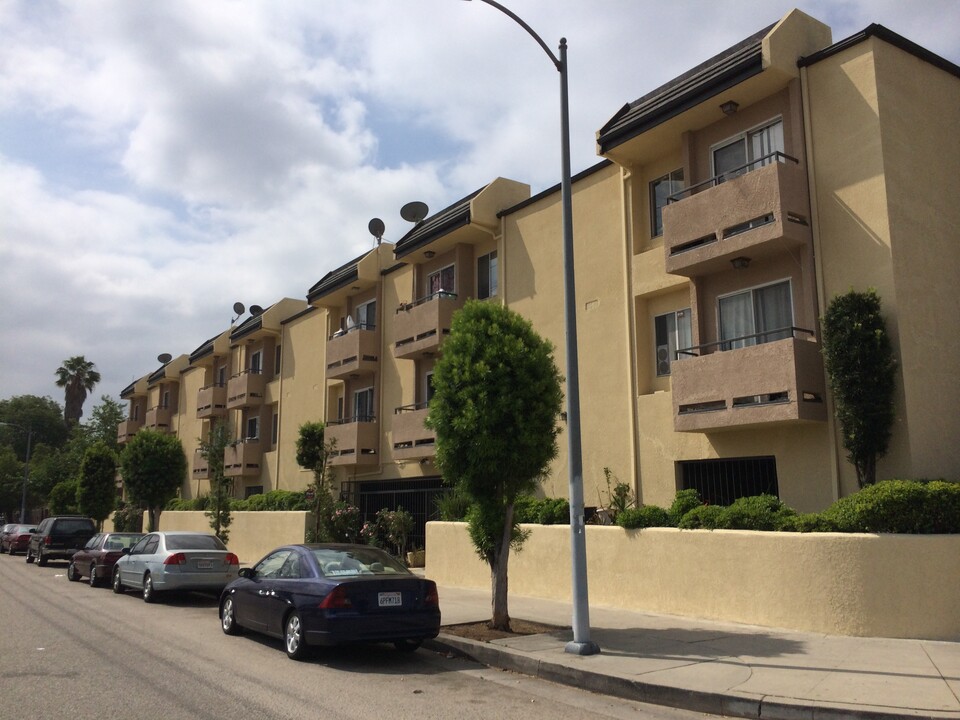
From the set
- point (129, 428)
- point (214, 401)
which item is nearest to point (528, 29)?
point (214, 401)

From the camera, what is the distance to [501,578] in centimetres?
1151

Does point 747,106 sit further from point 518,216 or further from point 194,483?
point 194,483

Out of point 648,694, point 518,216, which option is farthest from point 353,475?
point 648,694

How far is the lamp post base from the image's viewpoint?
31.4 feet

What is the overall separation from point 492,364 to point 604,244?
7285 mm

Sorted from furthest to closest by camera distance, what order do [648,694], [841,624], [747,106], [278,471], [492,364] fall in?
[278,471]
[747,106]
[492,364]
[841,624]
[648,694]

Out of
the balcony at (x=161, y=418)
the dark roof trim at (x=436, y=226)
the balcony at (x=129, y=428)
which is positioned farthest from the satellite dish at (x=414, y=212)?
the balcony at (x=129, y=428)

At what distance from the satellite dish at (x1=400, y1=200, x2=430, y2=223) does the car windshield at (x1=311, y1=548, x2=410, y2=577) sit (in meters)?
16.6

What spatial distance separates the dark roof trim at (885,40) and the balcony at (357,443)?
16361mm

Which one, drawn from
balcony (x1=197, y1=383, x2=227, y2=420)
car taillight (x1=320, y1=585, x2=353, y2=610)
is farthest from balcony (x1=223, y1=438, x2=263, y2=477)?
car taillight (x1=320, y1=585, x2=353, y2=610)

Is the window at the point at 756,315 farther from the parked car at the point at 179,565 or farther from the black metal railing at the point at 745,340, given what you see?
the parked car at the point at 179,565

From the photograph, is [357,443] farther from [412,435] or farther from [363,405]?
[412,435]

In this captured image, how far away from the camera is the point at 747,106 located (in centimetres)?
1515

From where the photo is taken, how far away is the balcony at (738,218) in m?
13.5
